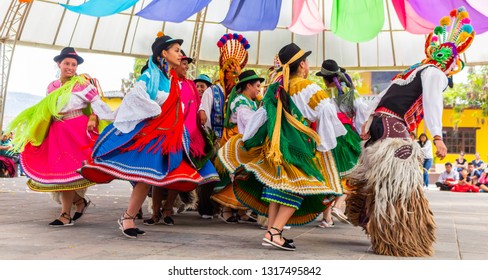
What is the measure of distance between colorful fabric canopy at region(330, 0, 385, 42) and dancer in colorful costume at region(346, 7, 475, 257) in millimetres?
4543

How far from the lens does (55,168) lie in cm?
471

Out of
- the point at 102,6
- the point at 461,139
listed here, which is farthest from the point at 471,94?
the point at 102,6

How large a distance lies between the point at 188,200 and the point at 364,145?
2.47 meters

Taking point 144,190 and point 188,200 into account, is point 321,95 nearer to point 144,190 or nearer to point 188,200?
point 144,190

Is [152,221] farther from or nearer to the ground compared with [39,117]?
nearer to the ground

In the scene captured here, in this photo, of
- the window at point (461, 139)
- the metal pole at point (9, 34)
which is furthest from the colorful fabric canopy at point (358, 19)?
the window at point (461, 139)

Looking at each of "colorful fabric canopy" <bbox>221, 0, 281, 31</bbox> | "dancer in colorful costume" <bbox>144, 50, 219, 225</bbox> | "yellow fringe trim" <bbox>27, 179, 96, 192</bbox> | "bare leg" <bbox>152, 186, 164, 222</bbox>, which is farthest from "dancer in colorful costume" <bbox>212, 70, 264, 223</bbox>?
"colorful fabric canopy" <bbox>221, 0, 281, 31</bbox>

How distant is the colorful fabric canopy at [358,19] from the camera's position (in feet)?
27.8

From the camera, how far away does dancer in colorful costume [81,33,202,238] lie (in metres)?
4.18

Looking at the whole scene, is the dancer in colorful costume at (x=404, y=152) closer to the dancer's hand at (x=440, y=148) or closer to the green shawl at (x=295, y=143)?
the dancer's hand at (x=440, y=148)

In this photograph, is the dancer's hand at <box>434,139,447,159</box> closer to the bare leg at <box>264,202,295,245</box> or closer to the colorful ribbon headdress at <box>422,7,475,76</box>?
the colorful ribbon headdress at <box>422,7,475,76</box>

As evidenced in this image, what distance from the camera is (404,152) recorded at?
371cm

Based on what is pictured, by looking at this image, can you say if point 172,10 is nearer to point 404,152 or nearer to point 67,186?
point 67,186

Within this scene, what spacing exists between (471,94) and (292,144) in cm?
2451
